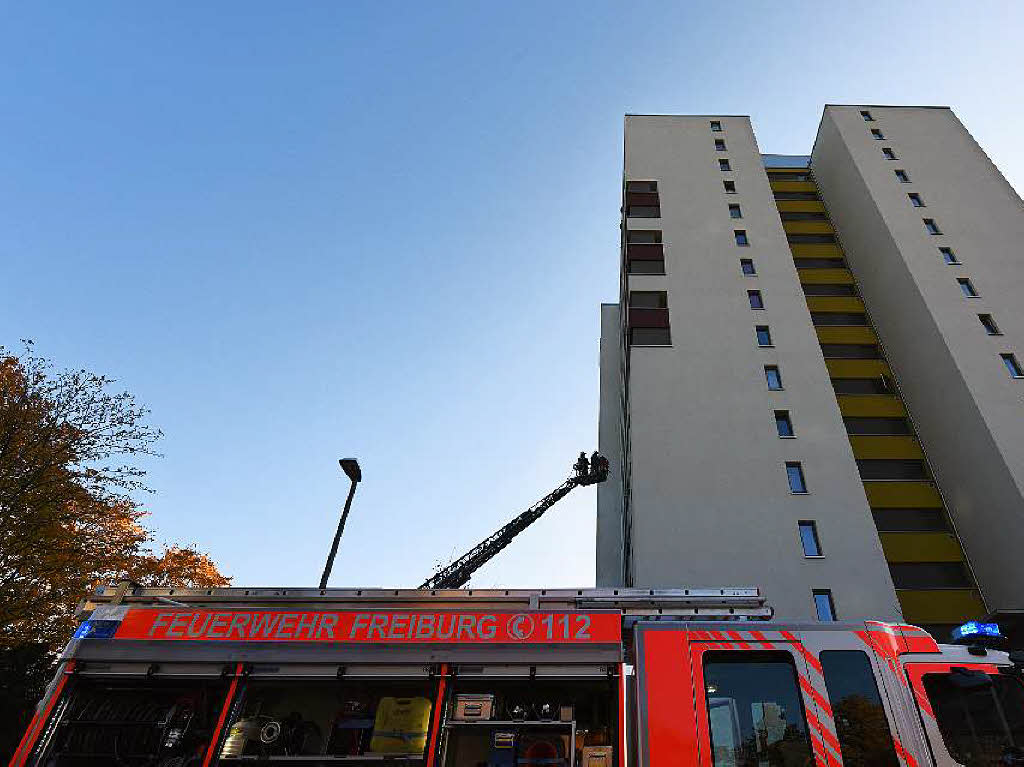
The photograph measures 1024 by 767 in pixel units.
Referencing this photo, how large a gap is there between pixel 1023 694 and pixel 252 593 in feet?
28.1

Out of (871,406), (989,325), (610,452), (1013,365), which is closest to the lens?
(1013,365)

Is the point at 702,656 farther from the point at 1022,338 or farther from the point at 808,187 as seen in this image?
the point at 808,187

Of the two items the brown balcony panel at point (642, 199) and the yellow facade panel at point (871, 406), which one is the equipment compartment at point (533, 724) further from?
the brown balcony panel at point (642, 199)

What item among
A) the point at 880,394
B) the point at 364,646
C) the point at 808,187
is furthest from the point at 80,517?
the point at 808,187

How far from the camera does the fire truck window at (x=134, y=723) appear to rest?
617 cm

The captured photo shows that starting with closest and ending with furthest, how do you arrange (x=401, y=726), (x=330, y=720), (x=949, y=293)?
(x=401, y=726) < (x=330, y=720) < (x=949, y=293)

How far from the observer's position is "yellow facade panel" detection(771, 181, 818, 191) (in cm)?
3525

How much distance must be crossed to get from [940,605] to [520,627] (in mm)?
20248

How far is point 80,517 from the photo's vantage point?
704 inches

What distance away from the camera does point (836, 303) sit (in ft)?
93.5

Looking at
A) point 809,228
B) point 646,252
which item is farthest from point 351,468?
point 809,228

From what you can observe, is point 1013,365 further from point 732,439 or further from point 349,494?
point 349,494

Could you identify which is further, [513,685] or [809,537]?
[809,537]

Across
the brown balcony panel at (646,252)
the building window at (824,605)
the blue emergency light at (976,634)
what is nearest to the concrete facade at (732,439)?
the building window at (824,605)
